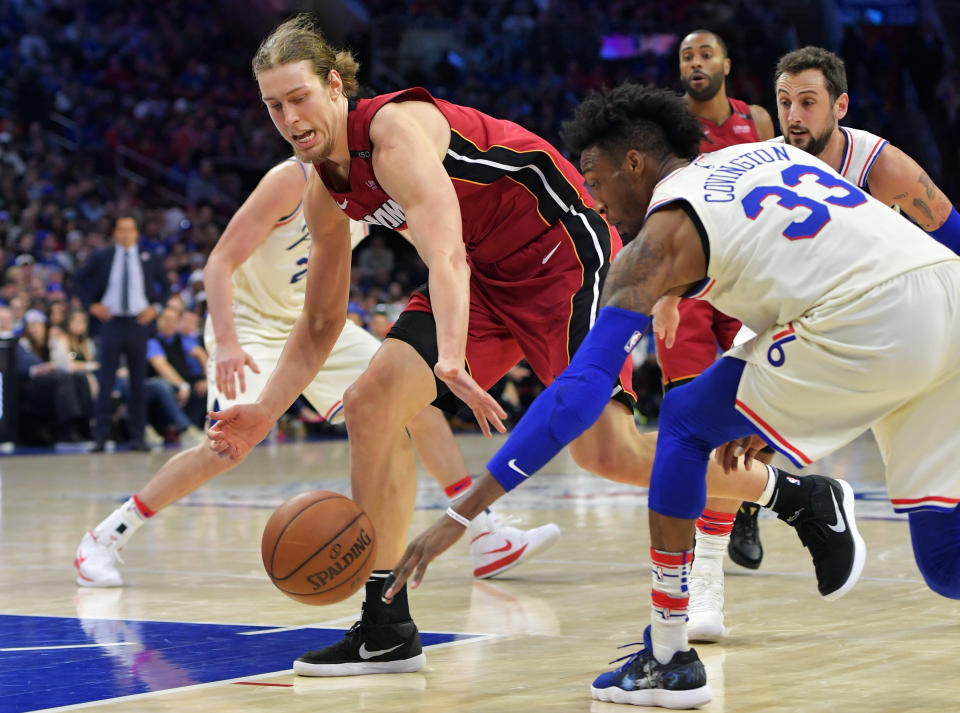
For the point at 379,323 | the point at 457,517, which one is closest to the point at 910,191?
the point at 457,517

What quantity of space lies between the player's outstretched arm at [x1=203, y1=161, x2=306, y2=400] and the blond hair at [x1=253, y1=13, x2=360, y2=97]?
1.57m

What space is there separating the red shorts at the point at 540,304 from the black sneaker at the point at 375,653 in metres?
1.00

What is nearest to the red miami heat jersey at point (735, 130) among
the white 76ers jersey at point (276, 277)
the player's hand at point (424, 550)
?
the white 76ers jersey at point (276, 277)

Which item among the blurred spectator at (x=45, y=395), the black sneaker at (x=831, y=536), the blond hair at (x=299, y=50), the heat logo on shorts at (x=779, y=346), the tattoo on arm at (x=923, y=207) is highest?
the blond hair at (x=299, y=50)

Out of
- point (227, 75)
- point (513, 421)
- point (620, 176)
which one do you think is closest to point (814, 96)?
point (620, 176)

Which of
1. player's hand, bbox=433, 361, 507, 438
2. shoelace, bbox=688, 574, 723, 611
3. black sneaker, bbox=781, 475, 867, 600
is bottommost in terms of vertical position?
shoelace, bbox=688, 574, 723, 611

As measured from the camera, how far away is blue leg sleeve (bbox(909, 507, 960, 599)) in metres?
3.30

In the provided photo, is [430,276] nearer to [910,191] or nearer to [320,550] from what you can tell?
[320,550]

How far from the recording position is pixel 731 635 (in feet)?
13.6

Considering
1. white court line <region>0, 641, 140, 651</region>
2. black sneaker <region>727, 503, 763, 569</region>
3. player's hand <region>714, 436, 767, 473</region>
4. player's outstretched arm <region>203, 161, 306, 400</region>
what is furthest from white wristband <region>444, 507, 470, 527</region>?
black sneaker <region>727, 503, 763, 569</region>

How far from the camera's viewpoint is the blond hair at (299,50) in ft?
12.3

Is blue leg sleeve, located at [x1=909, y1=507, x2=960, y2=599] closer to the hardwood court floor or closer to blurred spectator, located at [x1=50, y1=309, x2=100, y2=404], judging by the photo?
the hardwood court floor

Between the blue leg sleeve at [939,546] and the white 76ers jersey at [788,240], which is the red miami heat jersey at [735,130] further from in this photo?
the blue leg sleeve at [939,546]

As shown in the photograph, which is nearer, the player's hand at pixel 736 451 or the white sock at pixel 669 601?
the white sock at pixel 669 601
